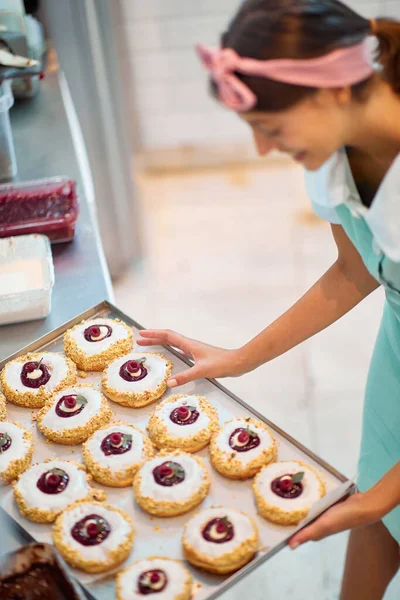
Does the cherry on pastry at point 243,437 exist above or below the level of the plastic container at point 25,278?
below

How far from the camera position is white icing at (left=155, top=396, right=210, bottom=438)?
1.60 metres

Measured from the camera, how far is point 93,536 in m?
1.38

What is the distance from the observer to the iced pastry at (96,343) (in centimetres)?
179

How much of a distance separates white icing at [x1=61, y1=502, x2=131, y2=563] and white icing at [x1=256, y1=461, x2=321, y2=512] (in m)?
0.28

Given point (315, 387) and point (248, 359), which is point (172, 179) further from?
point (248, 359)

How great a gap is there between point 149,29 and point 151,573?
10.5ft

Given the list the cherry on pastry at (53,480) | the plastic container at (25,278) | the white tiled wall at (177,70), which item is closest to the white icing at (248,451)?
the cherry on pastry at (53,480)

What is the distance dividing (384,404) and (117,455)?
650 millimetres

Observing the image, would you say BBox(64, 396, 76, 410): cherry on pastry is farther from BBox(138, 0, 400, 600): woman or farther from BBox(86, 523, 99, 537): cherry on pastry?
BBox(86, 523, 99, 537): cherry on pastry

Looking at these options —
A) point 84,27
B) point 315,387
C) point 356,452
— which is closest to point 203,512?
point 356,452

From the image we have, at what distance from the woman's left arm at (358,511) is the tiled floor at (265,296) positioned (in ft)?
4.00

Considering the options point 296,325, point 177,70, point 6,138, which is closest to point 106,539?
point 296,325

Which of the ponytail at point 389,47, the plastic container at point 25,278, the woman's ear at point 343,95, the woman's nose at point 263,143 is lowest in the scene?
the plastic container at point 25,278

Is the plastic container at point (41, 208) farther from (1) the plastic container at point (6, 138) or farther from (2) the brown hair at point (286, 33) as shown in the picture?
(2) the brown hair at point (286, 33)
